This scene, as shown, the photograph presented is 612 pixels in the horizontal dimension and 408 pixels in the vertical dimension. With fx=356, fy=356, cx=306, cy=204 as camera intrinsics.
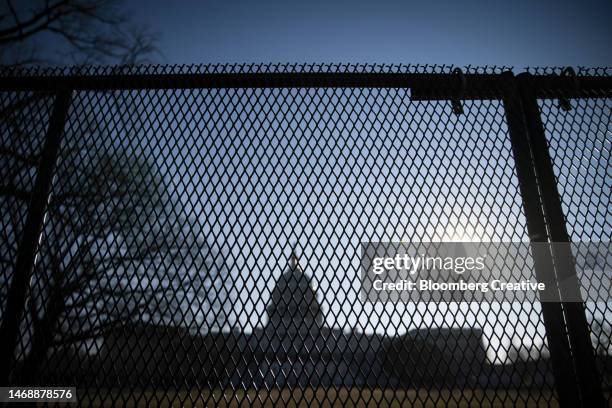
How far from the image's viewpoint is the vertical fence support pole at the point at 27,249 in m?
2.14

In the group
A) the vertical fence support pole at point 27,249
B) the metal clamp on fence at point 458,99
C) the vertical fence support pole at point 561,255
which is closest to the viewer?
the vertical fence support pole at point 561,255

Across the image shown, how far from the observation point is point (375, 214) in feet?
7.91

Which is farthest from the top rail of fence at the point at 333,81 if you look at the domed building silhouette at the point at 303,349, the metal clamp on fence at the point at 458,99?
the domed building silhouette at the point at 303,349

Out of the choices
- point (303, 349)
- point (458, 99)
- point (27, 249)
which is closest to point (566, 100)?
point (458, 99)

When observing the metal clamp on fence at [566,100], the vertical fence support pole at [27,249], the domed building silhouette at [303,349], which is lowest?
the domed building silhouette at [303,349]

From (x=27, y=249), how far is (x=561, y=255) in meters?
3.34

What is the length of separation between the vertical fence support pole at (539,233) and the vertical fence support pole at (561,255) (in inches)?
1.2

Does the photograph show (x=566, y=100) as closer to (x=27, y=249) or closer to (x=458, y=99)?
(x=458, y=99)

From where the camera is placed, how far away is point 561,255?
2195 mm

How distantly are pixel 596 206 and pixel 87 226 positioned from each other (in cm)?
353

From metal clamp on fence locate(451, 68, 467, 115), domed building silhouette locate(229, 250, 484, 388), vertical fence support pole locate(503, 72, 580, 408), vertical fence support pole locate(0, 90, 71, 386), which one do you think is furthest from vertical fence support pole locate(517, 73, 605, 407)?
vertical fence support pole locate(0, 90, 71, 386)

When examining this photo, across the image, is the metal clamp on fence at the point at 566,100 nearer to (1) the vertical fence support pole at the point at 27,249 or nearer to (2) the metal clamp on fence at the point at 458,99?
(2) the metal clamp on fence at the point at 458,99

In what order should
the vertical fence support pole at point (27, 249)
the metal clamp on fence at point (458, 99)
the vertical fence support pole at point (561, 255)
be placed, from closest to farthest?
the vertical fence support pole at point (561, 255) < the vertical fence support pole at point (27, 249) < the metal clamp on fence at point (458, 99)

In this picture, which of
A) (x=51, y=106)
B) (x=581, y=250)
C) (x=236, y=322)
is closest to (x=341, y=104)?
(x=236, y=322)
